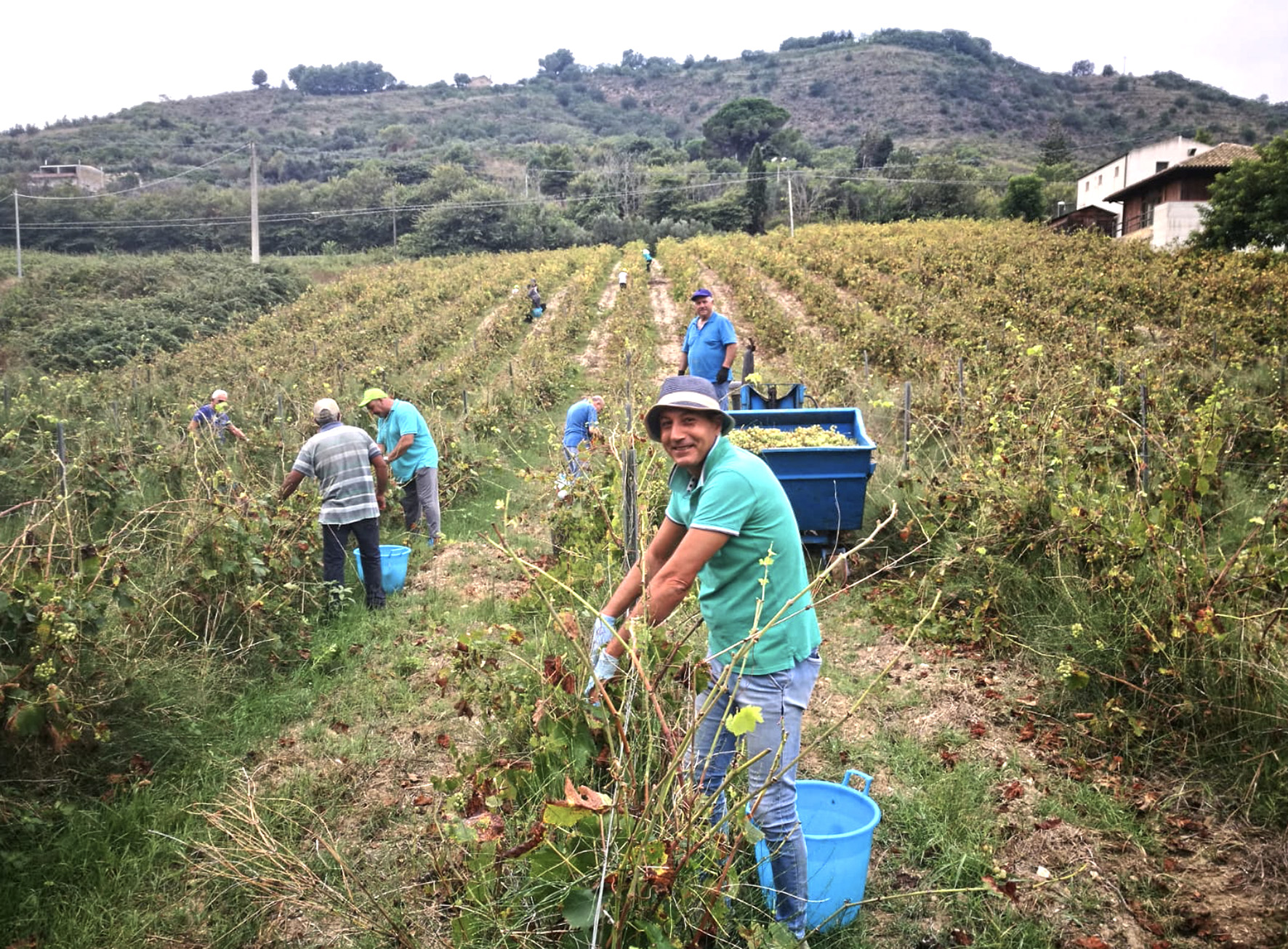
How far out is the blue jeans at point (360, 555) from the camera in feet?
20.5

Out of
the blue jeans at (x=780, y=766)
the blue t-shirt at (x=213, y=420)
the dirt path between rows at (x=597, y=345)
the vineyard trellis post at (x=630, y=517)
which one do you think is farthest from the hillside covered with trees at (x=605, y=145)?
the blue jeans at (x=780, y=766)

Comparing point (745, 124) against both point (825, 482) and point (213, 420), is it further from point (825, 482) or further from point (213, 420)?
point (825, 482)

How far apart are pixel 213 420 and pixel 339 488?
2792 millimetres

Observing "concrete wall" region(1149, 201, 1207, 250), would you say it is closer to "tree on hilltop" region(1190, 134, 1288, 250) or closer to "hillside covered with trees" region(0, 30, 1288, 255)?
"tree on hilltop" region(1190, 134, 1288, 250)

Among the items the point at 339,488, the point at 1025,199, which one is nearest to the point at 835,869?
the point at 339,488

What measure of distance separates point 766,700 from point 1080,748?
243cm

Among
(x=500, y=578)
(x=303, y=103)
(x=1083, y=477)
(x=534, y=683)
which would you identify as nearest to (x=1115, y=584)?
(x=1083, y=477)

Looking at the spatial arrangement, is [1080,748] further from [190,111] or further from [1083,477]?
[190,111]

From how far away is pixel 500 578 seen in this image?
7.10 m

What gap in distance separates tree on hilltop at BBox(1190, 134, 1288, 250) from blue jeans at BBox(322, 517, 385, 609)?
27.8 m

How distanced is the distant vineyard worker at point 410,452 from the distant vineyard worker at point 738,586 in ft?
17.1

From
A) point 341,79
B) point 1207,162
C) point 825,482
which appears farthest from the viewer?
point 341,79

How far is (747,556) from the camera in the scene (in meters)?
2.61

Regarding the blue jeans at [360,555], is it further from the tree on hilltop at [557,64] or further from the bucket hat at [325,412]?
the tree on hilltop at [557,64]
